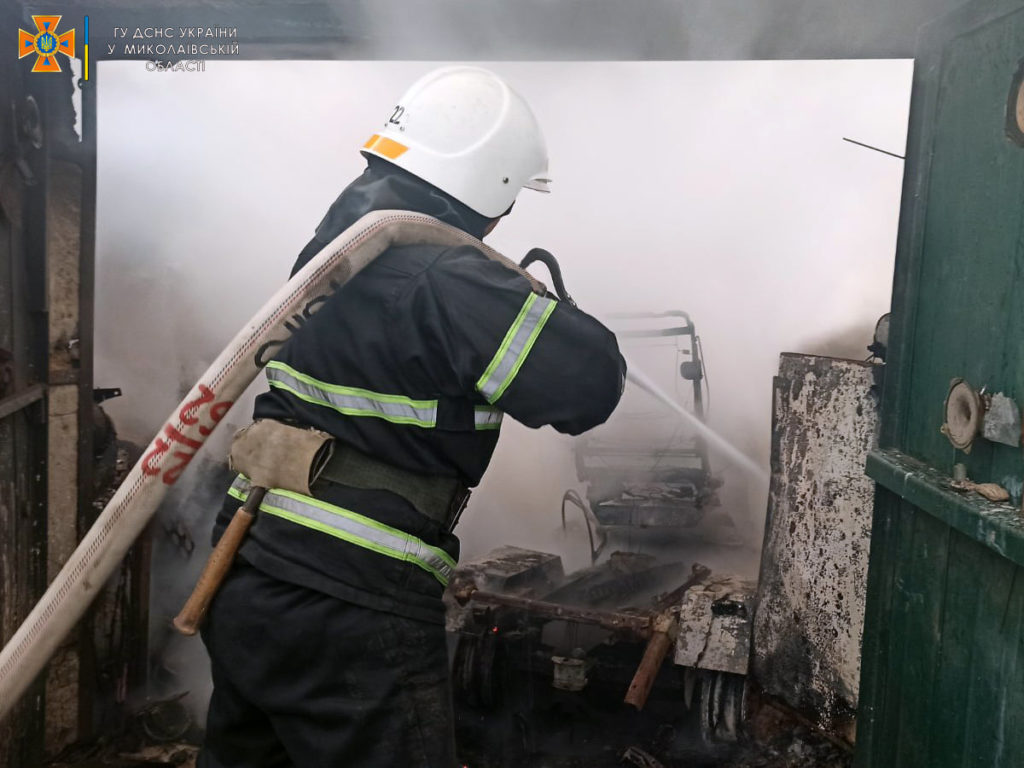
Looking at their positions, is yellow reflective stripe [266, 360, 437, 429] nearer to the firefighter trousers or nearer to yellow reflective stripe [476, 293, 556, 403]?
yellow reflective stripe [476, 293, 556, 403]

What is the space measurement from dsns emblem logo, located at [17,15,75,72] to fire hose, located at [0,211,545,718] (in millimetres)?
2402

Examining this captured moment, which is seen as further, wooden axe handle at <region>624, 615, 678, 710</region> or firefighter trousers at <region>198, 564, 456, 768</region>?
wooden axe handle at <region>624, 615, 678, 710</region>

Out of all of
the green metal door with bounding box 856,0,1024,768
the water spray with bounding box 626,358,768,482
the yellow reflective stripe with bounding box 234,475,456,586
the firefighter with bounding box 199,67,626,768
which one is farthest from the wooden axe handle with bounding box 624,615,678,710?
the water spray with bounding box 626,358,768,482

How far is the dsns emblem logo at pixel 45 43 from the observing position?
3.75 m

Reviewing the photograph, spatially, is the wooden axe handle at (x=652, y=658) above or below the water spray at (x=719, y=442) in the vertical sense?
below

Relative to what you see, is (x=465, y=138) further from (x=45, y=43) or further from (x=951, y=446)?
(x=45, y=43)

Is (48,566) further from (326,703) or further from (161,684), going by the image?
(326,703)

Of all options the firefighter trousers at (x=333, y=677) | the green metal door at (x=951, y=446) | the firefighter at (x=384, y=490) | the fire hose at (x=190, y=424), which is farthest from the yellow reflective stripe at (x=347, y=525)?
the green metal door at (x=951, y=446)

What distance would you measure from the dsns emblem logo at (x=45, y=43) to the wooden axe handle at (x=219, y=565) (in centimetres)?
262

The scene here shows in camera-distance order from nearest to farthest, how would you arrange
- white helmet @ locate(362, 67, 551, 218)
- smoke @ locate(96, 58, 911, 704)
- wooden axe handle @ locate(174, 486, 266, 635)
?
wooden axe handle @ locate(174, 486, 266, 635) → white helmet @ locate(362, 67, 551, 218) → smoke @ locate(96, 58, 911, 704)

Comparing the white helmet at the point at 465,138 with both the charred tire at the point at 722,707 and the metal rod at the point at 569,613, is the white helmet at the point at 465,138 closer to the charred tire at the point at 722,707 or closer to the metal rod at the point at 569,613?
the metal rod at the point at 569,613

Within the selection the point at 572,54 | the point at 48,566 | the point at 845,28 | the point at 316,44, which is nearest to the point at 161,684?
the point at 48,566

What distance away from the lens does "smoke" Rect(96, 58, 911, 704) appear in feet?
19.5

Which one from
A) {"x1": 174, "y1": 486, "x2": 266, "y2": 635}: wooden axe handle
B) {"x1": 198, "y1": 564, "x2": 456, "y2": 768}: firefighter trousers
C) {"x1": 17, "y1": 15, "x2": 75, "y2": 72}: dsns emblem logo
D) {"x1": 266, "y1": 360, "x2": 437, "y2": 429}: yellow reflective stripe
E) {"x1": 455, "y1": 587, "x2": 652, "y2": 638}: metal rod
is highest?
{"x1": 17, "y1": 15, "x2": 75, "y2": 72}: dsns emblem logo
